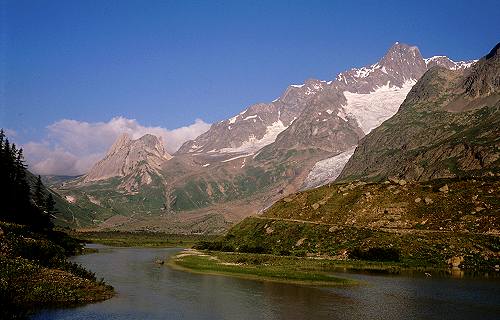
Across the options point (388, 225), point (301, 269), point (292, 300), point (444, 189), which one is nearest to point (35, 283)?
point (292, 300)

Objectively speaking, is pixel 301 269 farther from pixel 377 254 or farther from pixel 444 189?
pixel 444 189

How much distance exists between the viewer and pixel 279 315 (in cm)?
6606

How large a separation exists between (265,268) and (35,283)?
55214mm

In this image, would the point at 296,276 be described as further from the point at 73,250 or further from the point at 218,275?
the point at 73,250

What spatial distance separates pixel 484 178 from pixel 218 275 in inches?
3904

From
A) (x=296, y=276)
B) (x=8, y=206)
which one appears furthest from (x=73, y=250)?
(x=296, y=276)

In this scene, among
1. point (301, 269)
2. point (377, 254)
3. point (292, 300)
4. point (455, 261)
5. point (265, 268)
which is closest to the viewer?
point (292, 300)

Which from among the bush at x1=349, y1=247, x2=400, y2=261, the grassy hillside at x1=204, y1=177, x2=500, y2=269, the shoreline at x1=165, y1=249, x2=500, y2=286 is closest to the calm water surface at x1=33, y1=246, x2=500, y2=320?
the shoreline at x1=165, y1=249, x2=500, y2=286

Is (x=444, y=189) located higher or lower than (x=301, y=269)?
higher

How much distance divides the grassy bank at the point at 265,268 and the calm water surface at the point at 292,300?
5.72m

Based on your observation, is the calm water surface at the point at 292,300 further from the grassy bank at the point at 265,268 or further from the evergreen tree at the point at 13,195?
the evergreen tree at the point at 13,195

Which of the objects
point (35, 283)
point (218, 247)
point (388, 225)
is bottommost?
point (35, 283)

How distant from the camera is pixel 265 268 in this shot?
115438mm

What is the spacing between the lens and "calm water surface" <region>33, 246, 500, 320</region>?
66.2 m
